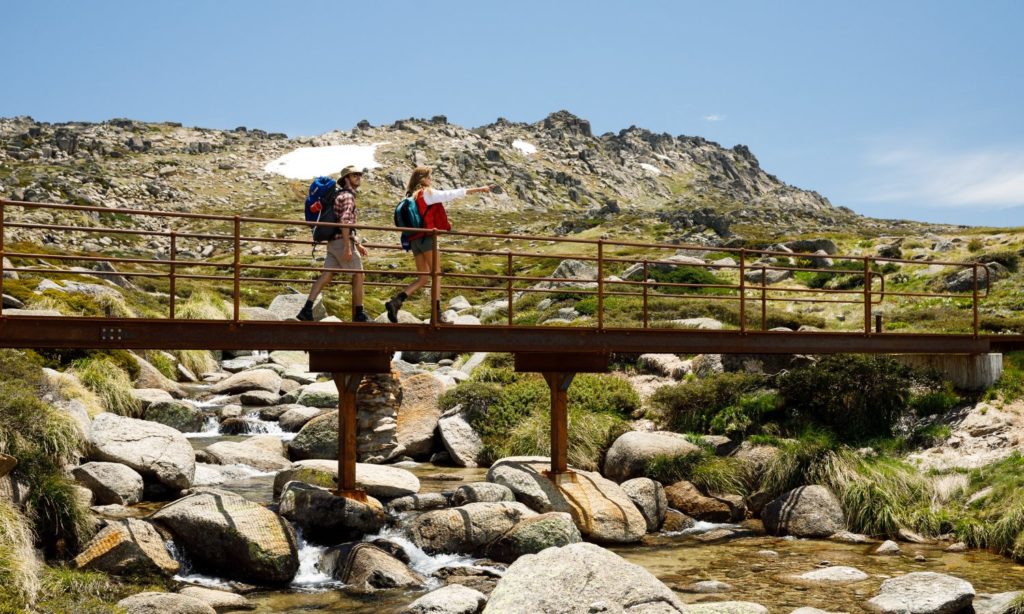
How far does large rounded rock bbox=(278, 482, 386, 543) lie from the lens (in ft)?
45.8

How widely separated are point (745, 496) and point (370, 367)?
7.15 m

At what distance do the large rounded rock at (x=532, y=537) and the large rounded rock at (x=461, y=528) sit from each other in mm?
222

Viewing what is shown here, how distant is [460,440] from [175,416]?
6979 mm

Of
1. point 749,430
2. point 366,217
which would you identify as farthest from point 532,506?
point 366,217

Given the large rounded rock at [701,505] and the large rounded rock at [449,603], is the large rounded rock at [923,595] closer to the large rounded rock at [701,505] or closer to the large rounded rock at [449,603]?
the large rounded rock at [449,603]

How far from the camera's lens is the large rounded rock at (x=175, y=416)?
22.7 metres

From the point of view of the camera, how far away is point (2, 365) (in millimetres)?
16953

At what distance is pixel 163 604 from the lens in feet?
33.9

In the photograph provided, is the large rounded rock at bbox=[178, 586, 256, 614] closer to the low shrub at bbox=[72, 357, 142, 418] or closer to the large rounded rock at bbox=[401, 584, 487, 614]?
the large rounded rock at bbox=[401, 584, 487, 614]

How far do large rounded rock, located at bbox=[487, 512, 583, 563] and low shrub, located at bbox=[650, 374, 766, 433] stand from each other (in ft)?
25.0

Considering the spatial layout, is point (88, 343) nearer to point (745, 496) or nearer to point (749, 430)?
point (745, 496)

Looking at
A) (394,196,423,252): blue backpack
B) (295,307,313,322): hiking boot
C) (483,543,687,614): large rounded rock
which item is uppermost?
(394,196,423,252): blue backpack

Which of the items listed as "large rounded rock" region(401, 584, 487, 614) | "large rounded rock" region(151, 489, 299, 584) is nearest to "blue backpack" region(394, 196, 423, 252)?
"large rounded rock" region(151, 489, 299, 584)

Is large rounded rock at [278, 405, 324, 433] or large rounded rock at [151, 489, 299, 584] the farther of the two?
large rounded rock at [278, 405, 324, 433]
